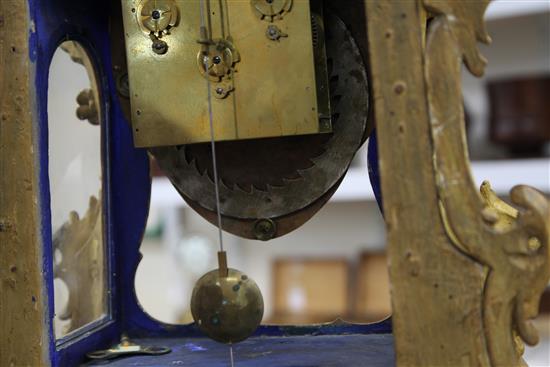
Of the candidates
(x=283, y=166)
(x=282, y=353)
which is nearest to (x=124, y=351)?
(x=282, y=353)

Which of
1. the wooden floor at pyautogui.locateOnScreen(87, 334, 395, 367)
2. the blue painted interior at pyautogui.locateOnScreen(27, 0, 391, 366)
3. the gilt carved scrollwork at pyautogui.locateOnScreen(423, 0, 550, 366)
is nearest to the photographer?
the gilt carved scrollwork at pyautogui.locateOnScreen(423, 0, 550, 366)

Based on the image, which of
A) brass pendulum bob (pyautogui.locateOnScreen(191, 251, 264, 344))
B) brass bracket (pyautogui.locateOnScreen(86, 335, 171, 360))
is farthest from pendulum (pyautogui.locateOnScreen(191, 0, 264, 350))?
brass bracket (pyautogui.locateOnScreen(86, 335, 171, 360))

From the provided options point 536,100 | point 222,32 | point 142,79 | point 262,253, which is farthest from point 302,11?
point 262,253

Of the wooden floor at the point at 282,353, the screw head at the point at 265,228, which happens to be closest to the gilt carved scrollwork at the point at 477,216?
the wooden floor at the point at 282,353

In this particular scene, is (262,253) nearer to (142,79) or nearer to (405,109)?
(142,79)

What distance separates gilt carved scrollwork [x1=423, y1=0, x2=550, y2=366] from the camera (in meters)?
0.82

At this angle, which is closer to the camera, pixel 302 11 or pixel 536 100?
pixel 302 11

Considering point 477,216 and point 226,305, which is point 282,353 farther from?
point 477,216

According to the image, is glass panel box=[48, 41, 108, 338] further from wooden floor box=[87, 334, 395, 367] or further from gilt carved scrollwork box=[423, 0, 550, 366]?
gilt carved scrollwork box=[423, 0, 550, 366]

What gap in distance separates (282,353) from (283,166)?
262 mm

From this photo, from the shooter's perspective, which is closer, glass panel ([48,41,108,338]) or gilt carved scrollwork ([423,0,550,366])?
gilt carved scrollwork ([423,0,550,366])

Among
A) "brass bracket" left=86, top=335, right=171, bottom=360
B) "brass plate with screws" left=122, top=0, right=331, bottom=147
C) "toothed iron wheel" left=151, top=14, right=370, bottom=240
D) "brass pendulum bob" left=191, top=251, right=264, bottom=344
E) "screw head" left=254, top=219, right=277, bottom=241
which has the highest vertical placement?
"brass plate with screws" left=122, top=0, right=331, bottom=147

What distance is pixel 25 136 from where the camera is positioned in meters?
0.93

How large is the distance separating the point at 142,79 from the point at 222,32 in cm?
13
